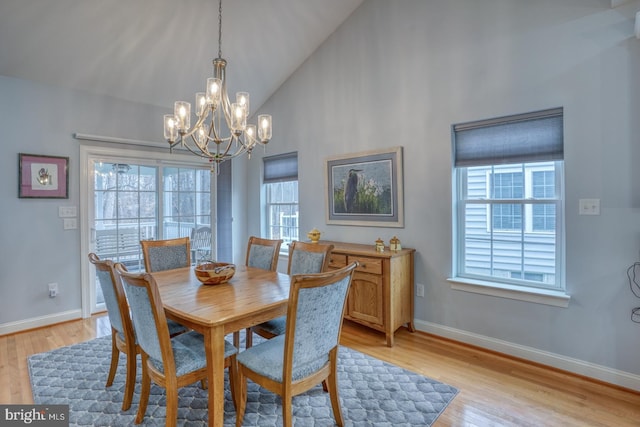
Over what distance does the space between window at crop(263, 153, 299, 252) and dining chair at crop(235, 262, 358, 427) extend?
9.28 ft

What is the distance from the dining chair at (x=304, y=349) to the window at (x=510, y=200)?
5.81 ft

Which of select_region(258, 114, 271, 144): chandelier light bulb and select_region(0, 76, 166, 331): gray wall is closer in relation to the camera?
select_region(258, 114, 271, 144): chandelier light bulb

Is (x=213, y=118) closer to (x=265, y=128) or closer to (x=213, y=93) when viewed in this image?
(x=213, y=93)

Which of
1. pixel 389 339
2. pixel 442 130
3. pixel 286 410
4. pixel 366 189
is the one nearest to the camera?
pixel 286 410

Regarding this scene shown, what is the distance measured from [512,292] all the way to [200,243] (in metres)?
3.89

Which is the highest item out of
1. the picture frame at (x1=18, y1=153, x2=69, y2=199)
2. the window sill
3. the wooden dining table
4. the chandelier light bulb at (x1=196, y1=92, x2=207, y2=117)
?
the chandelier light bulb at (x1=196, y1=92, x2=207, y2=117)

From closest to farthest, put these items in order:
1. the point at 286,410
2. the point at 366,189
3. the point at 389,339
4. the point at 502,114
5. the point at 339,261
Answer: the point at 286,410 < the point at 502,114 < the point at 389,339 < the point at 339,261 < the point at 366,189

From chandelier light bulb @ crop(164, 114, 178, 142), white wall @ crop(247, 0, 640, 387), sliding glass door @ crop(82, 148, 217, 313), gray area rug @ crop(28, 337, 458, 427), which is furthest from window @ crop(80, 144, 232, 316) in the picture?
chandelier light bulb @ crop(164, 114, 178, 142)

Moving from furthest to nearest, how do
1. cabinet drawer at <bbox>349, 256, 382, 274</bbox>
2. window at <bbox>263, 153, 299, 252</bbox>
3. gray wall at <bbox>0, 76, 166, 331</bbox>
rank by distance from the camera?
window at <bbox>263, 153, 299, 252</bbox> → gray wall at <bbox>0, 76, 166, 331</bbox> → cabinet drawer at <bbox>349, 256, 382, 274</bbox>

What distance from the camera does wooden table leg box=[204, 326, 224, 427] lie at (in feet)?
5.34

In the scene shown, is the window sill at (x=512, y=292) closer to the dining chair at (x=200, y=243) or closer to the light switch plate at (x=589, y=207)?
the light switch plate at (x=589, y=207)

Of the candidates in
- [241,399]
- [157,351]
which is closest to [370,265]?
[241,399]

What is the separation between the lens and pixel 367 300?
3.23 metres

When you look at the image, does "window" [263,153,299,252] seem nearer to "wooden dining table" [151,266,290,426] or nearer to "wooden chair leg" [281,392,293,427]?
"wooden dining table" [151,266,290,426]
